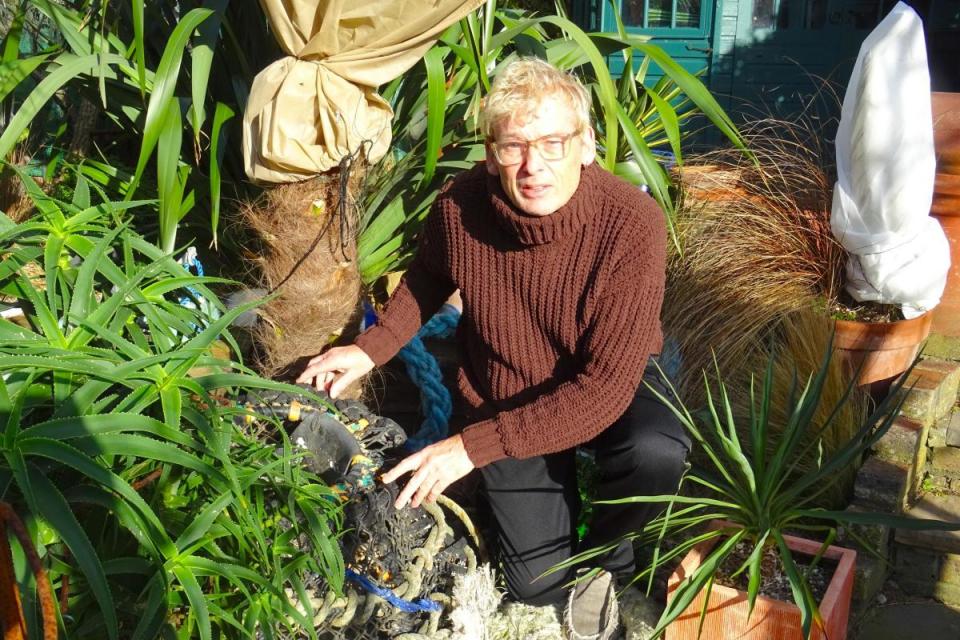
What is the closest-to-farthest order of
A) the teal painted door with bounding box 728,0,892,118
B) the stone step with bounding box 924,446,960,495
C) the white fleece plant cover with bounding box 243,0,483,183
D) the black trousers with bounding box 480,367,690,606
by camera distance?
1. the black trousers with bounding box 480,367,690,606
2. the white fleece plant cover with bounding box 243,0,483,183
3. the stone step with bounding box 924,446,960,495
4. the teal painted door with bounding box 728,0,892,118

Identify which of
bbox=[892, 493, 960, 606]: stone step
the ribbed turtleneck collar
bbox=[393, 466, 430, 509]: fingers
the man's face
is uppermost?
the man's face

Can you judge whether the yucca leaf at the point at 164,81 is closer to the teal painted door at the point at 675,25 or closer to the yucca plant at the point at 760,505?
the yucca plant at the point at 760,505

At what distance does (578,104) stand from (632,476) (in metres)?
0.87

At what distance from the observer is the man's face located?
2070 mm

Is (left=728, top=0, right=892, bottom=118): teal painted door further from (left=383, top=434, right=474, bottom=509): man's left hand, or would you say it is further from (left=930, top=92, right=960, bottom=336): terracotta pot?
(left=383, top=434, right=474, bottom=509): man's left hand

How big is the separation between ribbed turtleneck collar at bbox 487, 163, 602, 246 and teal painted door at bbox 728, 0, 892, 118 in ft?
16.1

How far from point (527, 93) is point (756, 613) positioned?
3.99ft

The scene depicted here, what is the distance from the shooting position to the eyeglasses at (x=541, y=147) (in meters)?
2.08

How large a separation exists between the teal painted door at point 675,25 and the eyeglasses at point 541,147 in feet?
16.4

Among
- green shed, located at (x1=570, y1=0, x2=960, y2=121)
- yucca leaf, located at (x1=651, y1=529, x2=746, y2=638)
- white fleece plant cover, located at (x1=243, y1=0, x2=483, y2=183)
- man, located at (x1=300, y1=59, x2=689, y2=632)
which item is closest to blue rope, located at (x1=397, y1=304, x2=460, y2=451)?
man, located at (x1=300, y1=59, x2=689, y2=632)

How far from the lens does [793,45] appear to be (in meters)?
6.75

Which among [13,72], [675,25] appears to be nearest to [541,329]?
[13,72]

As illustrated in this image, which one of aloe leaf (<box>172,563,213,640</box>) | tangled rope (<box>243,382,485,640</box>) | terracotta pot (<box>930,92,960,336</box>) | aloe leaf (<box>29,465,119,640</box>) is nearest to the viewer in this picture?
aloe leaf (<box>29,465,119,640</box>)

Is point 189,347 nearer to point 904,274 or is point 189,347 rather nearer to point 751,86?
point 904,274
